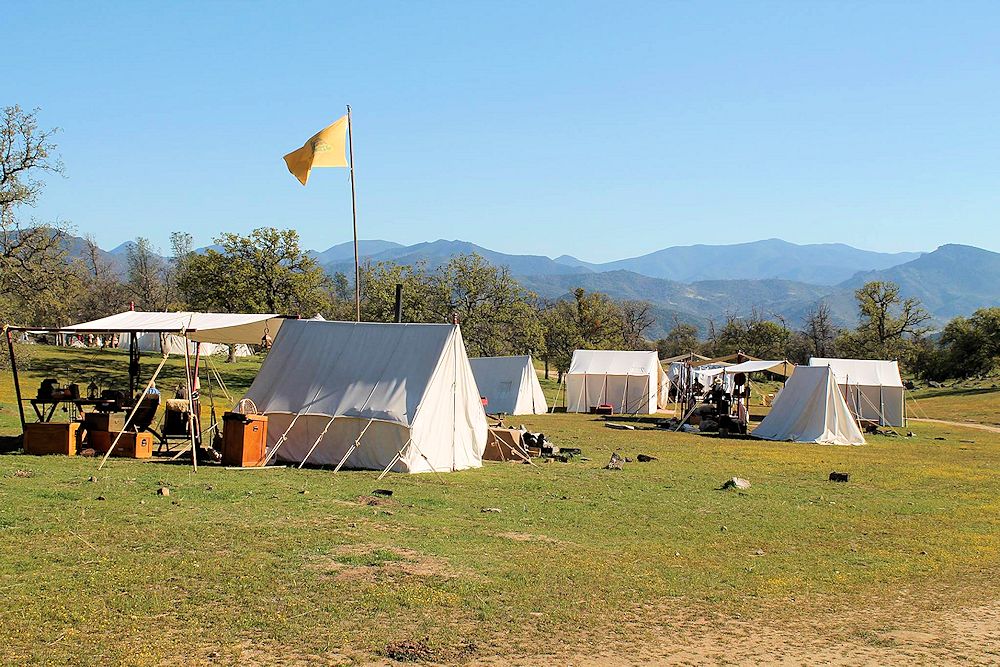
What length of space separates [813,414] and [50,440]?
20394 millimetres

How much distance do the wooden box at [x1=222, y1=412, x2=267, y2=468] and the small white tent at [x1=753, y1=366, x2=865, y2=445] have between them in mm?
16958

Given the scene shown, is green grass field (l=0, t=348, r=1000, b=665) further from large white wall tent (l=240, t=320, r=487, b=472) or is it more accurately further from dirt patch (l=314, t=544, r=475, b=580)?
large white wall tent (l=240, t=320, r=487, b=472)

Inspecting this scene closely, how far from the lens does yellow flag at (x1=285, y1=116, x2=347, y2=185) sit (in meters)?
19.3

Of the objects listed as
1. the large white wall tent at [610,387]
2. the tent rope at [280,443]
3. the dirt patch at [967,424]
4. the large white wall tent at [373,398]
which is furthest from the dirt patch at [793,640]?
the large white wall tent at [610,387]

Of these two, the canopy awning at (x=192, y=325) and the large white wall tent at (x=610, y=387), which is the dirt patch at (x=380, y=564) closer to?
the canopy awning at (x=192, y=325)

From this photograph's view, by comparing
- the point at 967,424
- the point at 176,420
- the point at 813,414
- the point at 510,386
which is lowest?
the point at 967,424

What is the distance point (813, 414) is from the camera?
27.0m

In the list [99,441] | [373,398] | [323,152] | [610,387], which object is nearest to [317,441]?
[373,398]

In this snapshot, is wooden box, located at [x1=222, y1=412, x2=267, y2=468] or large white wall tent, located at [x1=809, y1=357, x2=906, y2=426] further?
large white wall tent, located at [x1=809, y1=357, x2=906, y2=426]

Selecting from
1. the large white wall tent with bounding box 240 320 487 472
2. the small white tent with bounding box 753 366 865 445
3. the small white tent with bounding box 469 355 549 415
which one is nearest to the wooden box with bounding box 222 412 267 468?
the large white wall tent with bounding box 240 320 487 472

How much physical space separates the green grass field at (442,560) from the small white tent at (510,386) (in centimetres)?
2037

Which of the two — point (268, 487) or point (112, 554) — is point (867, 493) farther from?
point (112, 554)

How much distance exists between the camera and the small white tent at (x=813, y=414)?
26.6 m

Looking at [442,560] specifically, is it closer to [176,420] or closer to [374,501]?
[374,501]
